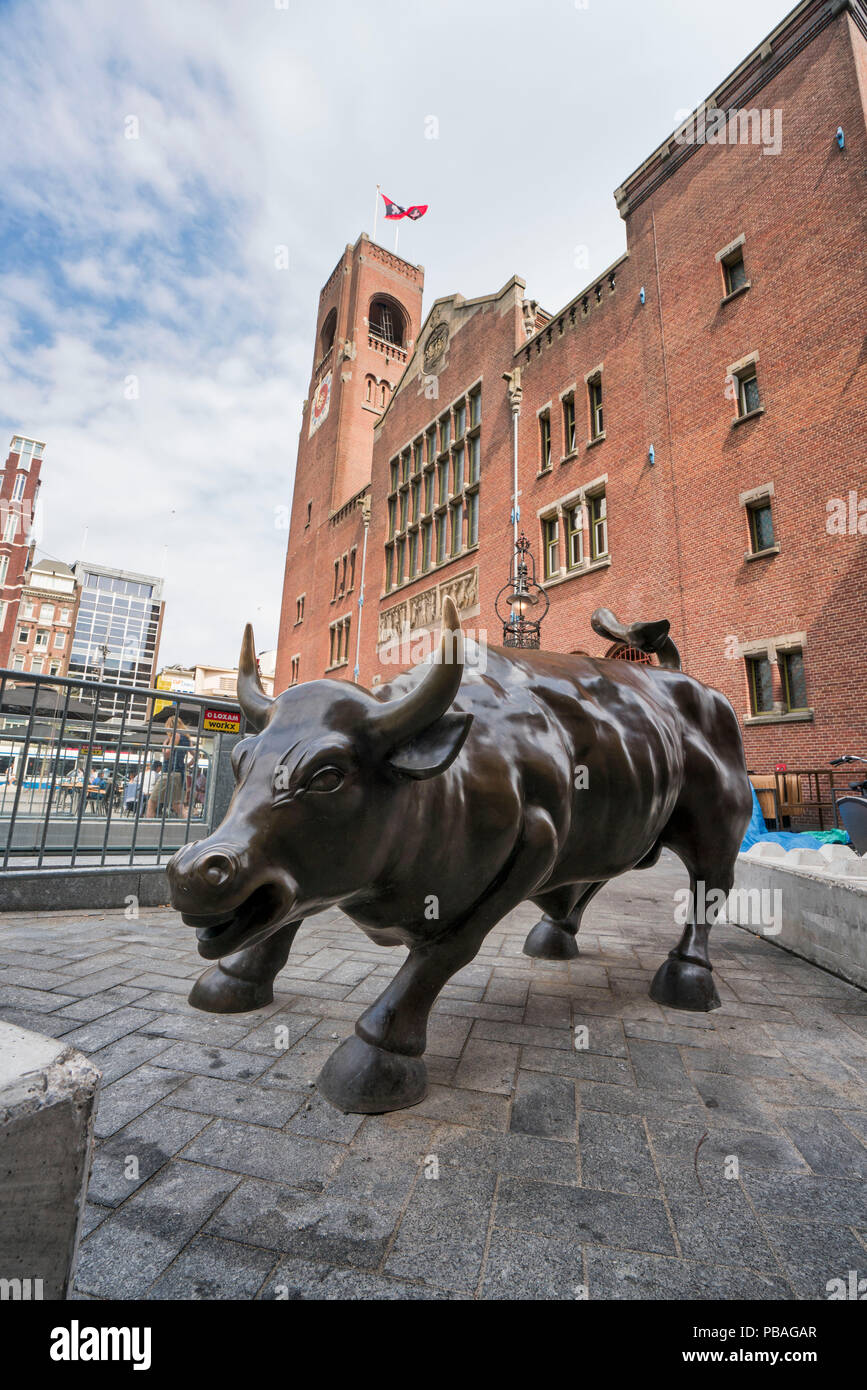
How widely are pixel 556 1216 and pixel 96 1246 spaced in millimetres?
991

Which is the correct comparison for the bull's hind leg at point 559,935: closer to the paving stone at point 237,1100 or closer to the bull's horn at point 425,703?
the paving stone at point 237,1100

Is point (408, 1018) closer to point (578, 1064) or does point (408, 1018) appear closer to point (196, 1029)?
point (578, 1064)

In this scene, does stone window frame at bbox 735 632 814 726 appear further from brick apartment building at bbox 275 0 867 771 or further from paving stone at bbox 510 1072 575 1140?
paving stone at bbox 510 1072 575 1140

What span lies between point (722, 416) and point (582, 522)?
405 cm

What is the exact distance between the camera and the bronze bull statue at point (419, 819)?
1574 mm

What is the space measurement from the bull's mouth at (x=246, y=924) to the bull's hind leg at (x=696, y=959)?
2.15 meters

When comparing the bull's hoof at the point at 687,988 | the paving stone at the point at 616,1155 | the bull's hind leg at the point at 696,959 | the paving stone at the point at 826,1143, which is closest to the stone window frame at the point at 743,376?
the bull's hind leg at the point at 696,959

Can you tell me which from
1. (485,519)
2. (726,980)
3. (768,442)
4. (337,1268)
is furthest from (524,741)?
(485,519)

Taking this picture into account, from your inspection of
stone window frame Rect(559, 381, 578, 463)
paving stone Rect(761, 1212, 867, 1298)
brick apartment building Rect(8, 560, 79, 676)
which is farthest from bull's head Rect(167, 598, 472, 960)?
brick apartment building Rect(8, 560, 79, 676)

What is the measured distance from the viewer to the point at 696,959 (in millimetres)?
2867

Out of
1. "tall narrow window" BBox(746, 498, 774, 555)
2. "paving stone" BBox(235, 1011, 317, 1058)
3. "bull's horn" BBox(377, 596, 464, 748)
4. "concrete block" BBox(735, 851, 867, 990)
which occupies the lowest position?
"paving stone" BBox(235, 1011, 317, 1058)

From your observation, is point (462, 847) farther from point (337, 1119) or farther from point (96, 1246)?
point (96, 1246)

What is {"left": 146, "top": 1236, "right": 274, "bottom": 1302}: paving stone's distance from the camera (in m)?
1.13

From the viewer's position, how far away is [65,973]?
2986 mm
